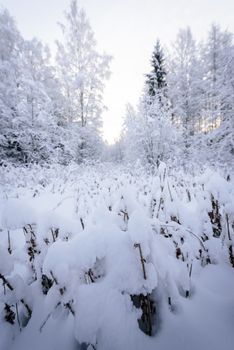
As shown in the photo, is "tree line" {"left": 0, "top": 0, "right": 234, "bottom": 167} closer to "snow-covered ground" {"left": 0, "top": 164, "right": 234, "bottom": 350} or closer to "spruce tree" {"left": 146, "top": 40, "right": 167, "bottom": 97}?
"spruce tree" {"left": 146, "top": 40, "right": 167, "bottom": 97}

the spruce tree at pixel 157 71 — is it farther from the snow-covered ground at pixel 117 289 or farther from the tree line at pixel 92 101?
the snow-covered ground at pixel 117 289

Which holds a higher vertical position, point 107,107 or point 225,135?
point 107,107

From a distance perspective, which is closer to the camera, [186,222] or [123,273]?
[123,273]

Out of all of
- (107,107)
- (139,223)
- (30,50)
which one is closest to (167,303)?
(139,223)

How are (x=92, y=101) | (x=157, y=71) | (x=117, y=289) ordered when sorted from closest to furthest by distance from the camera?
(x=117, y=289), (x=92, y=101), (x=157, y=71)

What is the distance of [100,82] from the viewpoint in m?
14.6

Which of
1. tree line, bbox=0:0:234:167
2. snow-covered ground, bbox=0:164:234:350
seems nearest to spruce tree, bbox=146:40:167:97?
tree line, bbox=0:0:234:167

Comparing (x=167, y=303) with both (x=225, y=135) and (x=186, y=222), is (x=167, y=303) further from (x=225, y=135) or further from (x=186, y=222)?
(x=225, y=135)

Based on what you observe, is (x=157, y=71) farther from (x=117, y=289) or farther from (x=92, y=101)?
(x=117, y=289)

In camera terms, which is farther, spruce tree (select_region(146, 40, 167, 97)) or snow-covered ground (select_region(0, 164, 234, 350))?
spruce tree (select_region(146, 40, 167, 97))

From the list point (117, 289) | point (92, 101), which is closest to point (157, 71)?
point (92, 101)

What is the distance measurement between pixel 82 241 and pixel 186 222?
1258 mm

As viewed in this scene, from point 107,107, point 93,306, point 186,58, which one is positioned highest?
point 186,58

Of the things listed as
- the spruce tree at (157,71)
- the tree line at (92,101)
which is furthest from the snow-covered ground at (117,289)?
the spruce tree at (157,71)
